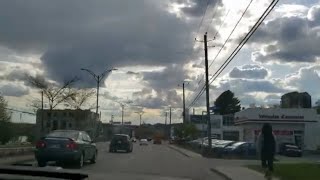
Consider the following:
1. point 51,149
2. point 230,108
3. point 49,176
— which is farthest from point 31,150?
point 230,108

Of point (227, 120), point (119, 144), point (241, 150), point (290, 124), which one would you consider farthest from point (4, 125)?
point (227, 120)

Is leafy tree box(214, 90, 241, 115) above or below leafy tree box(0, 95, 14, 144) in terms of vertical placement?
above

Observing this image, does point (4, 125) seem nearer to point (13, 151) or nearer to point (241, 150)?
point (241, 150)

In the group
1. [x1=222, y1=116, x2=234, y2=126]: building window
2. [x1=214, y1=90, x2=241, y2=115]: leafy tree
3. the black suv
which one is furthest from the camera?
[x1=214, y1=90, x2=241, y2=115]: leafy tree

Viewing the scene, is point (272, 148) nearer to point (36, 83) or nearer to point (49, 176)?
point (49, 176)

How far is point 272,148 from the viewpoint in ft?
71.8

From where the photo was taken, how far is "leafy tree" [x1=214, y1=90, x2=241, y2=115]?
159250mm

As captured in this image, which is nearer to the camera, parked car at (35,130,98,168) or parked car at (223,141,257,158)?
parked car at (35,130,98,168)

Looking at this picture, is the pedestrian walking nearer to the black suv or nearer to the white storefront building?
the black suv

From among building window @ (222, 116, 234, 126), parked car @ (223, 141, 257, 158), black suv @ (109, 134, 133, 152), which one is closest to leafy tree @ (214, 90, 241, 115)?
building window @ (222, 116, 234, 126)

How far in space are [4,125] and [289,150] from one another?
30683 millimetres

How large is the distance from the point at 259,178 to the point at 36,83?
42.3 metres

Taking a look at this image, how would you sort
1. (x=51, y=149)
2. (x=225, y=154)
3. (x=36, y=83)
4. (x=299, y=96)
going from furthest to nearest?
1. (x=299, y=96)
2. (x=36, y=83)
3. (x=225, y=154)
4. (x=51, y=149)

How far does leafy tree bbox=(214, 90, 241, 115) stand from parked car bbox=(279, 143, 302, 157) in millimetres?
98465
